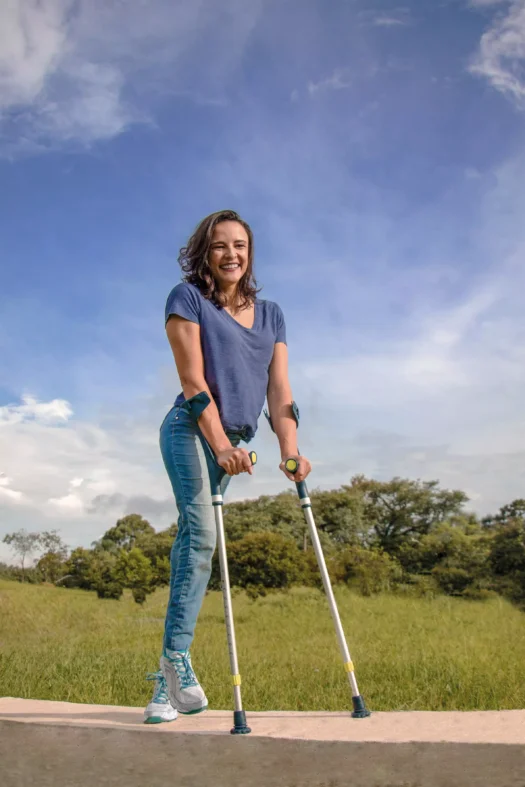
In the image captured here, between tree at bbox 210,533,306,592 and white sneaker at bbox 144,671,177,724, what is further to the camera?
tree at bbox 210,533,306,592

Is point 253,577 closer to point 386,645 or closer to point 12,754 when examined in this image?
point 386,645

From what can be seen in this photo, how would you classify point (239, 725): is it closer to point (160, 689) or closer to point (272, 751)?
point (272, 751)

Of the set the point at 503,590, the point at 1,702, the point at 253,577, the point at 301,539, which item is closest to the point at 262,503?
the point at 301,539

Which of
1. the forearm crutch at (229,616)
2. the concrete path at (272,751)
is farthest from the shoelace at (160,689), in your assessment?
the forearm crutch at (229,616)

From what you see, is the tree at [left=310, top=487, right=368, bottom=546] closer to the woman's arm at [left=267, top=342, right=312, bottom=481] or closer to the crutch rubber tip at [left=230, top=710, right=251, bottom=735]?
the woman's arm at [left=267, top=342, right=312, bottom=481]

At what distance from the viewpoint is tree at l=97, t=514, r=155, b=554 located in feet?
64.3

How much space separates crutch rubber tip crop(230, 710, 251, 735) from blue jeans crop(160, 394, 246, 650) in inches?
16.4

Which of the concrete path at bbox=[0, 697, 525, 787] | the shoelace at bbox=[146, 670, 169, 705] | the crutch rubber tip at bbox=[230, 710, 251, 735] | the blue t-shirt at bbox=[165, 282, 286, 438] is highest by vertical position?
the blue t-shirt at bbox=[165, 282, 286, 438]

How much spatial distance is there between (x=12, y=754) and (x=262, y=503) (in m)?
15.5

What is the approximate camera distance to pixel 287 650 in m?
8.72

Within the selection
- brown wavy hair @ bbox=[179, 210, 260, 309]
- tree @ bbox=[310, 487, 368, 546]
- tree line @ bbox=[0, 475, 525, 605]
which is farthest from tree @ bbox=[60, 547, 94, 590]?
brown wavy hair @ bbox=[179, 210, 260, 309]

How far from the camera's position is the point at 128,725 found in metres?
2.94

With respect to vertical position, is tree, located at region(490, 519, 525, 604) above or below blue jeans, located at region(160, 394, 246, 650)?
above

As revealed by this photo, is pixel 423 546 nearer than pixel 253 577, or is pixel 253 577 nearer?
pixel 253 577
